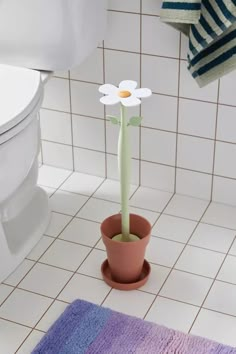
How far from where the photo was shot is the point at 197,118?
200 cm

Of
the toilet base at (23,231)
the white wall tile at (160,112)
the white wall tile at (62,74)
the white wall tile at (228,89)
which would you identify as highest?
the white wall tile at (228,89)

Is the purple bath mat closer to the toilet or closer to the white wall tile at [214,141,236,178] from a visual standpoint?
the toilet

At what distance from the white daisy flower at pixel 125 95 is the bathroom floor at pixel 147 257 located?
1.53 ft

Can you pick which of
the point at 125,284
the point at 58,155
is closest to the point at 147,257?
the point at 125,284

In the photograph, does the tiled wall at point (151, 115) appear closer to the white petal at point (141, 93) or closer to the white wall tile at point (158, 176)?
the white wall tile at point (158, 176)

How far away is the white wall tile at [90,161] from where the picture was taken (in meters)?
2.21

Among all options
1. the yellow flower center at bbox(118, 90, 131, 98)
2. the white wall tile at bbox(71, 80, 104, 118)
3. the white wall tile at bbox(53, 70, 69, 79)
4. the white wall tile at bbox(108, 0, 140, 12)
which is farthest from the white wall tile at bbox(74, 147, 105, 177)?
the yellow flower center at bbox(118, 90, 131, 98)

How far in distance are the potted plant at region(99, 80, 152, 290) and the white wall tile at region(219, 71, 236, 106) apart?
0.26 metres

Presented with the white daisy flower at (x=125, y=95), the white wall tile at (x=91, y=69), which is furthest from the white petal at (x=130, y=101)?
the white wall tile at (x=91, y=69)

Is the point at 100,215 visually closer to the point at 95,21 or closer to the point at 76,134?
the point at 76,134

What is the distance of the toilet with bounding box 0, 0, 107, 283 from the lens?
1674mm

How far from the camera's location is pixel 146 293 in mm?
1794

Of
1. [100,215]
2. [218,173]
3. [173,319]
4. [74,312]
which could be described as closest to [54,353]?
[74,312]

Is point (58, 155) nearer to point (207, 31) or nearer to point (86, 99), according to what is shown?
point (86, 99)
